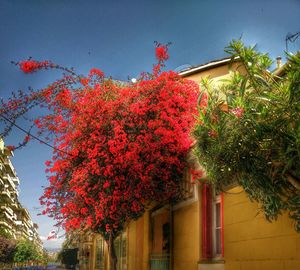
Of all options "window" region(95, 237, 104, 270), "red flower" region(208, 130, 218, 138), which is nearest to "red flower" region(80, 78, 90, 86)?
"red flower" region(208, 130, 218, 138)

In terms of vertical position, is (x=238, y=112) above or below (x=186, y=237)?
above

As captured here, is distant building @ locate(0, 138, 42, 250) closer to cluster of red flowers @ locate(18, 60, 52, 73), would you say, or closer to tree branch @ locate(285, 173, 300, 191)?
cluster of red flowers @ locate(18, 60, 52, 73)

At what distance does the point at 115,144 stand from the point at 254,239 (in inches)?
238

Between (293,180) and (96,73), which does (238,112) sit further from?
(96,73)

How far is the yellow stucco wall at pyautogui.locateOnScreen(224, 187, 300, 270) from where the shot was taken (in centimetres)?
866

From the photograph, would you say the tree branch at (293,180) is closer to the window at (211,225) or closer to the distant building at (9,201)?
the window at (211,225)

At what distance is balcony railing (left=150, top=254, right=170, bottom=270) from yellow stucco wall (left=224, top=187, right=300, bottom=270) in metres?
4.77

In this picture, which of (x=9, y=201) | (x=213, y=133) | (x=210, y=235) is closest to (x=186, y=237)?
(x=210, y=235)

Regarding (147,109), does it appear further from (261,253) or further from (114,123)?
(261,253)

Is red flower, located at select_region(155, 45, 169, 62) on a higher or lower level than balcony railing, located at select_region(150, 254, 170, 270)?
higher

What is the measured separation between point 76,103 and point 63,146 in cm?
159

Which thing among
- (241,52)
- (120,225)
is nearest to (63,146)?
(120,225)

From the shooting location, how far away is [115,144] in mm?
14625

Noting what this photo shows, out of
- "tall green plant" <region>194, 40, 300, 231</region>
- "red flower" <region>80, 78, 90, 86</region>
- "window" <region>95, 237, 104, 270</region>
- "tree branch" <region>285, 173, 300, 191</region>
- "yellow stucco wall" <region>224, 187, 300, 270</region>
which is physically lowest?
"window" <region>95, 237, 104, 270</region>
